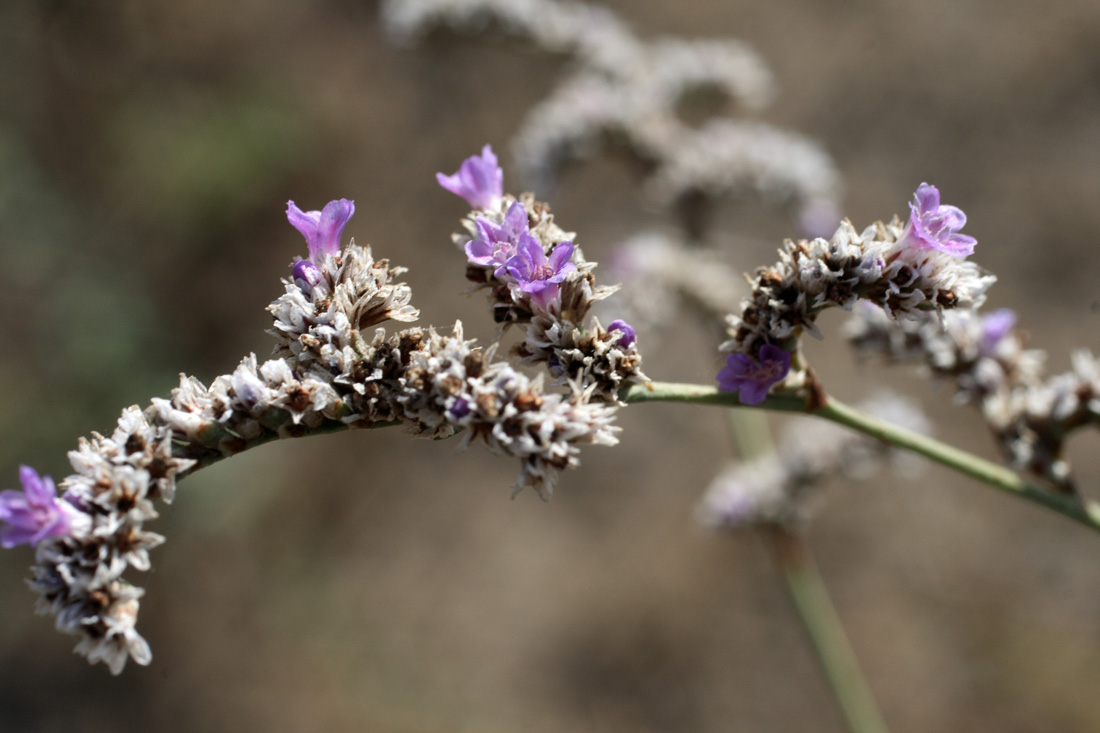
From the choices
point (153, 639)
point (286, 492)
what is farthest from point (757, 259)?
point (153, 639)

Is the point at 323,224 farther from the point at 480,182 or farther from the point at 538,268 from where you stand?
the point at 538,268

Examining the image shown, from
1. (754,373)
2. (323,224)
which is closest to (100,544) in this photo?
(323,224)

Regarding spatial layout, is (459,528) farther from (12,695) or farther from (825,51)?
(825,51)

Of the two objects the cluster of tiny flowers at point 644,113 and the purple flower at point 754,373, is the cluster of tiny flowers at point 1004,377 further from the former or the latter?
the cluster of tiny flowers at point 644,113

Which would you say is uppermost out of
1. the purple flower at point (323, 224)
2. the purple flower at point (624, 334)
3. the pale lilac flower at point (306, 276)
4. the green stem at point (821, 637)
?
the purple flower at point (323, 224)

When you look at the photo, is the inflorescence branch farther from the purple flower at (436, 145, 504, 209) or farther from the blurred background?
the blurred background

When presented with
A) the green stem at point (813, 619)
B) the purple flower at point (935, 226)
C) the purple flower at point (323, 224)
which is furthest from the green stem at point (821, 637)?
the purple flower at point (323, 224)
